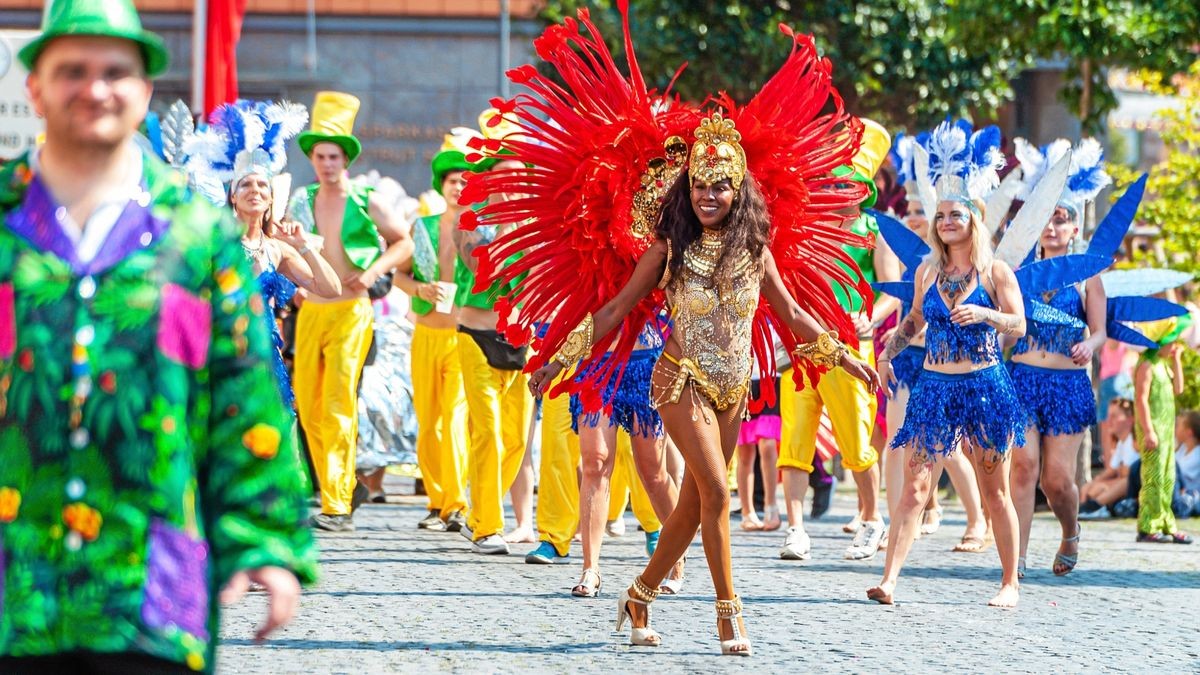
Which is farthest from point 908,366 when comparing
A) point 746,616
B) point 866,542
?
point 746,616

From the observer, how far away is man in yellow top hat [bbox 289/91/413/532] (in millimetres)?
10859

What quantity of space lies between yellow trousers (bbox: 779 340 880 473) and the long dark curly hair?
12.8 feet

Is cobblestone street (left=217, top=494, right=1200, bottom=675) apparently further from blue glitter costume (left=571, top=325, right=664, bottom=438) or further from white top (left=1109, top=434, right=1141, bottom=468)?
white top (left=1109, top=434, right=1141, bottom=468)

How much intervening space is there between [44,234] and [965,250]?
5972 mm

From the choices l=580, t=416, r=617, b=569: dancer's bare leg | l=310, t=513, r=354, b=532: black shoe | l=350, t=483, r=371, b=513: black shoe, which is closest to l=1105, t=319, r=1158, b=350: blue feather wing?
l=580, t=416, r=617, b=569: dancer's bare leg

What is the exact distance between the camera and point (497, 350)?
10430mm

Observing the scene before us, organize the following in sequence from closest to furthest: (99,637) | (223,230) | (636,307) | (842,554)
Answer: (99,637) → (223,230) → (636,307) → (842,554)

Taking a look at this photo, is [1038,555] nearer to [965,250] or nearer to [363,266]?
[965,250]

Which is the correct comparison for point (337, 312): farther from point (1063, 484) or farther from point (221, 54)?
point (221, 54)

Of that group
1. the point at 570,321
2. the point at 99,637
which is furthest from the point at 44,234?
the point at 570,321

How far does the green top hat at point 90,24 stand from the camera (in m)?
3.30

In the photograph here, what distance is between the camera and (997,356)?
28.6ft

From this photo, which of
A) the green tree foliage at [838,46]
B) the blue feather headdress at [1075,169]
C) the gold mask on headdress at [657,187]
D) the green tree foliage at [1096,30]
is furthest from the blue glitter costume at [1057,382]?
the green tree foliage at [838,46]

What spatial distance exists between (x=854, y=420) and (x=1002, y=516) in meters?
2.49
